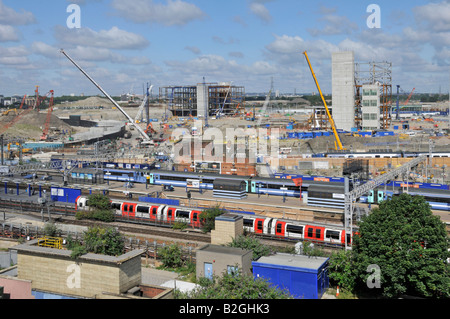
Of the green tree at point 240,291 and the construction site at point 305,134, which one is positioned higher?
the construction site at point 305,134

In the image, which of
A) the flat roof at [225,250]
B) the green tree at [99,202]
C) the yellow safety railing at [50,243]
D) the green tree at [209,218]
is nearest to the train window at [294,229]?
the green tree at [209,218]

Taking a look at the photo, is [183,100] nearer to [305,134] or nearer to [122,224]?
[305,134]

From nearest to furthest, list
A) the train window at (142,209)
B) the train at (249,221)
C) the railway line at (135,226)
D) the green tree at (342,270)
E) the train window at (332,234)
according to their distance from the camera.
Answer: the green tree at (342,270) < the train window at (332,234) < the train at (249,221) < the railway line at (135,226) < the train window at (142,209)

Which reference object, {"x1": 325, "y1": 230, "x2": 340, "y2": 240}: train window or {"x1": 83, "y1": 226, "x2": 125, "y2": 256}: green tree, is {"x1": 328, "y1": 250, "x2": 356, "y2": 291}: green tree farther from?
{"x1": 83, "y1": 226, "x2": 125, "y2": 256}: green tree

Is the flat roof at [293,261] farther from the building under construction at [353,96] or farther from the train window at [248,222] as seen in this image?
the building under construction at [353,96]

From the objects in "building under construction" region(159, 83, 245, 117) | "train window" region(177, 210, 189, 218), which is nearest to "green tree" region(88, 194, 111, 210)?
"train window" region(177, 210, 189, 218)
